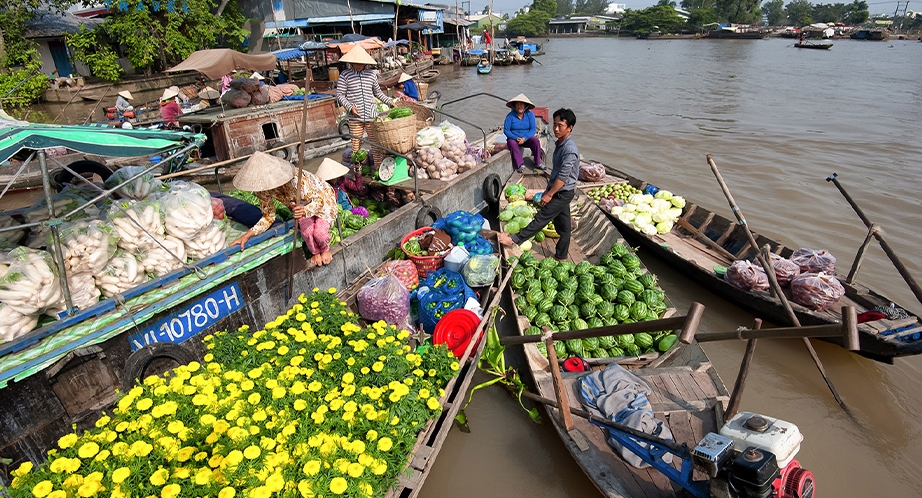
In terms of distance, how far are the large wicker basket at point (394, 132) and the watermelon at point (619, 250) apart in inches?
133

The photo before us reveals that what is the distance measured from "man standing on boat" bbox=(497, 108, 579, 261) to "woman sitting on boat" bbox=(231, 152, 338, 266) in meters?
2.27

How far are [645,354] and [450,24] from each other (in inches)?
1751

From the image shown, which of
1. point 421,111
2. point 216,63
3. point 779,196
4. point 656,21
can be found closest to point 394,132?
point 421,111

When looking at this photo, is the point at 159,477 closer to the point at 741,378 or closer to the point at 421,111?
the point at 741,378

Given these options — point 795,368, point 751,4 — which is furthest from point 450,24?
point 751,4

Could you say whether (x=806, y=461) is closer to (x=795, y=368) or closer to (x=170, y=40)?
(x=795, y=368)

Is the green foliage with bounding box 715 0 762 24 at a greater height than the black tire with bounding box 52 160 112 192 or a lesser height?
greater

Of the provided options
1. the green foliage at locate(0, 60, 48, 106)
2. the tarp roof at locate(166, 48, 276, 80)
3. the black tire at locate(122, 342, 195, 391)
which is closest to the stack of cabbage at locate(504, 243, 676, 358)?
the black tire at locate(122, 342, 195, 391)

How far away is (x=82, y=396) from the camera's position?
10.8ft

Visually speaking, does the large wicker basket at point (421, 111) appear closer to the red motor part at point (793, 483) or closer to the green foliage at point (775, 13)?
the red motor part at point (793, 483)

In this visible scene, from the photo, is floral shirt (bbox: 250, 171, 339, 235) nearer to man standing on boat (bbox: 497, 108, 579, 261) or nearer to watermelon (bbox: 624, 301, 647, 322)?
man standing on boat (bbox: 497, 108, 579, 261)

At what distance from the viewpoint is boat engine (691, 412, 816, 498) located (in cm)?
230

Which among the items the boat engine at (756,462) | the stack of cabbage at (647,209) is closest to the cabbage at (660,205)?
the stack of cabbage at (647,209)

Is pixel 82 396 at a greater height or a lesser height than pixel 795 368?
greater
